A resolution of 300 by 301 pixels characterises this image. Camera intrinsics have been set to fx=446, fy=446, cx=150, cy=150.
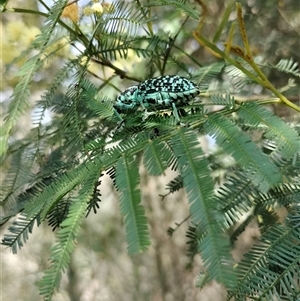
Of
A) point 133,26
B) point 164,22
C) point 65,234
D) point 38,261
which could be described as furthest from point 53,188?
point 38,261

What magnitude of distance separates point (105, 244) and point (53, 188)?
52.8 inches

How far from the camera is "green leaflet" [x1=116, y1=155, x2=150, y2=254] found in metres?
0.28

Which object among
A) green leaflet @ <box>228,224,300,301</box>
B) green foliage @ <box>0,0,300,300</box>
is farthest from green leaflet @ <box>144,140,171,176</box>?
green leaflet @ <box>228,224,300,301</box>

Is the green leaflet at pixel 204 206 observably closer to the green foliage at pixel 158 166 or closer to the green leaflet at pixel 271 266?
the green foliage at pixel 158 166

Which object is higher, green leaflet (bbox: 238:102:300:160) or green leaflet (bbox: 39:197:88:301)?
green leaflet (bbox: 238:102:300:160)

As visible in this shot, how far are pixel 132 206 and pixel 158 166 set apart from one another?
0.19 feet

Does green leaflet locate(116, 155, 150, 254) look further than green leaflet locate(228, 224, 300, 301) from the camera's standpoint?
No

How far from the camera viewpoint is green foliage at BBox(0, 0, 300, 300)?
0.31 meters

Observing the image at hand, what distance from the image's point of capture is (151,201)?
1.66 metres

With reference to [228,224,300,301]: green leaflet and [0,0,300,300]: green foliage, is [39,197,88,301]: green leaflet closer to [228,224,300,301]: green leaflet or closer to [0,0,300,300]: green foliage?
[0,0,300,300]: green foliage

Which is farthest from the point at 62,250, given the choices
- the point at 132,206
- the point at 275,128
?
the point at 275,128

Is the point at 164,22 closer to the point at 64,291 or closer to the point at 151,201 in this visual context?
the point at 151,201

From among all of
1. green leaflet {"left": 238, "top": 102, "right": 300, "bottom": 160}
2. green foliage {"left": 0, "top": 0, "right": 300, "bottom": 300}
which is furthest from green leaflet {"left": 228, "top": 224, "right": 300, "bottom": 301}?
green leaflet {"left": 238, "top": 102, "right": 300, "bottom": 160}

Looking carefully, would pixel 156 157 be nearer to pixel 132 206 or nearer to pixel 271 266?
pixel 132 206
